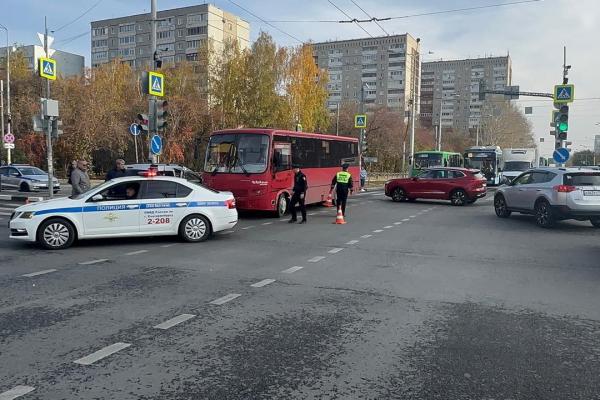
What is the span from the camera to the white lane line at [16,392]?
375 cm

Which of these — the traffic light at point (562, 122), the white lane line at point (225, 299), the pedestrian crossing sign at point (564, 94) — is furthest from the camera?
the pedestrian crossing sign at point (564, 94)

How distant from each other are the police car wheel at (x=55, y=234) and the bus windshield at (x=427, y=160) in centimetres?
2999

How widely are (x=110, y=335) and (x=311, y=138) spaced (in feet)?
47.8

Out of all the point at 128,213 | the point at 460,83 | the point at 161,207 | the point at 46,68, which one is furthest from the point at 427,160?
the point at 460,83

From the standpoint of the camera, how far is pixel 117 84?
165 feet

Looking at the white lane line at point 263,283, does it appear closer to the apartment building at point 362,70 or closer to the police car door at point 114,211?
the police car door at point 114,211

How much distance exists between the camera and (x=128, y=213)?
10883 mm

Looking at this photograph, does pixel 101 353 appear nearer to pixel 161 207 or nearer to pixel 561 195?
pixel 161 207

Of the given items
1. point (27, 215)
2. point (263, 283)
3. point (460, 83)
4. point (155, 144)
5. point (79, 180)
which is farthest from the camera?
point (460, 83)

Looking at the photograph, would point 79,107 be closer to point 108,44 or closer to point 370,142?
point 370,142

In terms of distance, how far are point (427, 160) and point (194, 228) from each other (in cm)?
2876

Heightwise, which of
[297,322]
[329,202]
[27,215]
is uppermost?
[27,215]

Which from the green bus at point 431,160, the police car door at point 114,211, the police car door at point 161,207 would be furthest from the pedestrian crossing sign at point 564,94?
the police car door at point 114,211

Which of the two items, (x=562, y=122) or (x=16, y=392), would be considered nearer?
(x=16, y=392)
